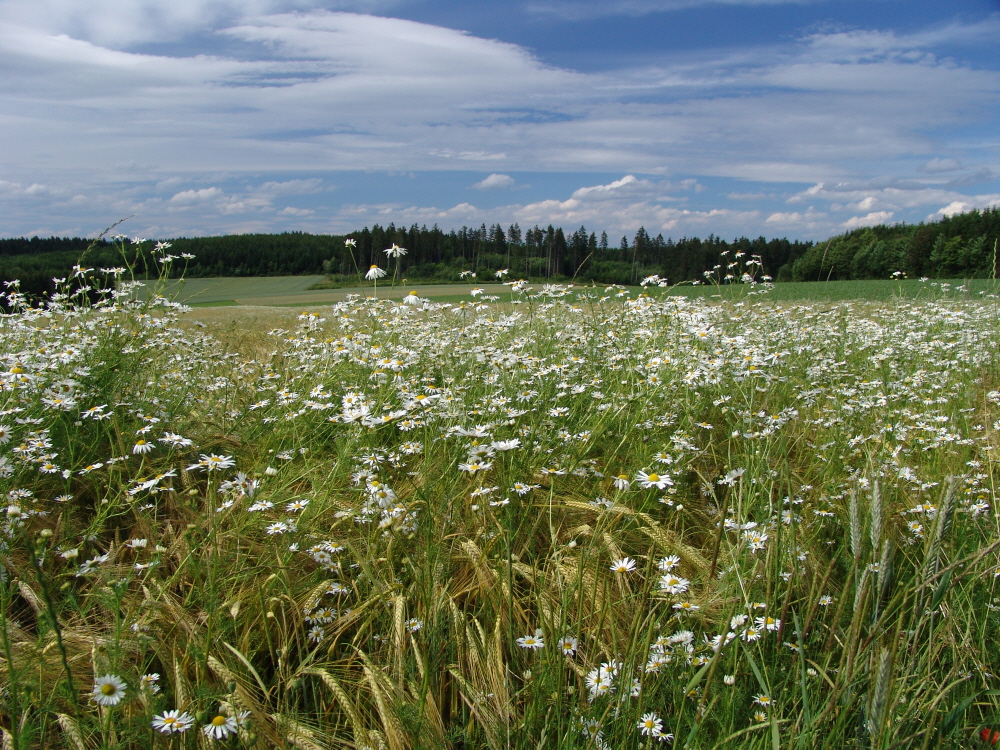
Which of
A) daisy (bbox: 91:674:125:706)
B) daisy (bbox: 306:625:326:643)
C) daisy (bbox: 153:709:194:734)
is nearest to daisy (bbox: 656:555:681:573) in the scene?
daisy (bbox: 306:625:326:643)

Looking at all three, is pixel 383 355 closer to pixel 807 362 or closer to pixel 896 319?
pixel 807 362

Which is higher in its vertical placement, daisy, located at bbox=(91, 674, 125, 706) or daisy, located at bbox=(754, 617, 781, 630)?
daisy, located at bbox=(91, 674, 125, 706)

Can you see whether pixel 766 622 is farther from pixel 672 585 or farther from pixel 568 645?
pixel 568 645

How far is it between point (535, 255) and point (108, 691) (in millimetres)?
54160

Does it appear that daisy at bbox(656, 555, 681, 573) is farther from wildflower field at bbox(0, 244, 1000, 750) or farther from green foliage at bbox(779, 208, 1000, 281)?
green foliage at bbox(779, 208, 1000, 281)

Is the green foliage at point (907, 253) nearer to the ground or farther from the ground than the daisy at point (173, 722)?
farther from the ground

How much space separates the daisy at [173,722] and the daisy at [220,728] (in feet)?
0.16

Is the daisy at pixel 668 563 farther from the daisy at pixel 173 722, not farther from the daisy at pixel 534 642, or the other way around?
the daisy at pixel 173 722

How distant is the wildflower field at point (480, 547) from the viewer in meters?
1.64

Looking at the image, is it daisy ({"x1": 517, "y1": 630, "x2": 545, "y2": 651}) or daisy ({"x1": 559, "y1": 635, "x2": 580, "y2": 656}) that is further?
daisy ({"x1": 517, "y1": 630, "x2": 545, "y2": 651})

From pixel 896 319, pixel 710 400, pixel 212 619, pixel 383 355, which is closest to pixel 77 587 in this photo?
pixel 212 619

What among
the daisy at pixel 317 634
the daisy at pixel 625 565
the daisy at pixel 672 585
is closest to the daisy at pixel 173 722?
the daisy at pixel 317 634

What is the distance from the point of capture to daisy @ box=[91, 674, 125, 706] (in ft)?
5.00

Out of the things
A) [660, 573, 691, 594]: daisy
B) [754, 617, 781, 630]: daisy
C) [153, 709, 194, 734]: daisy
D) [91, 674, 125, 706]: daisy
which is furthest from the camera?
[660, 573, 691, 594]: daisy
